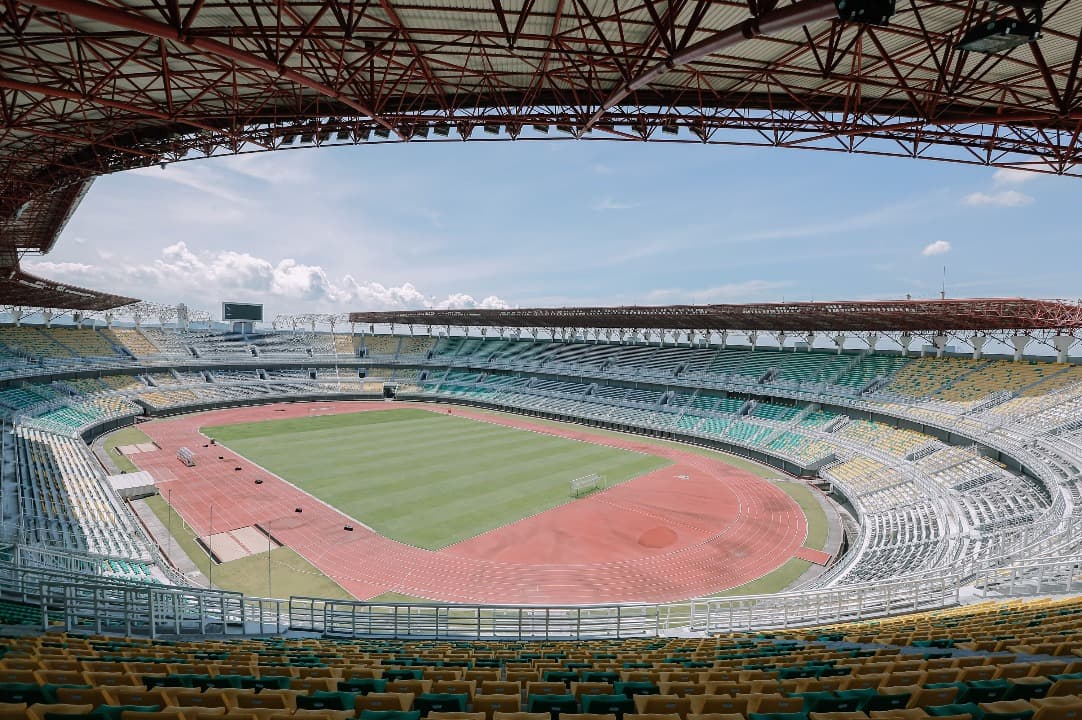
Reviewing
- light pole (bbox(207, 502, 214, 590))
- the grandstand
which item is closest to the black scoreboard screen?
the grandstand

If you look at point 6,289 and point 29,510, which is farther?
point 6,289

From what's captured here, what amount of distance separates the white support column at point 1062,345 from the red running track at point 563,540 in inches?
783

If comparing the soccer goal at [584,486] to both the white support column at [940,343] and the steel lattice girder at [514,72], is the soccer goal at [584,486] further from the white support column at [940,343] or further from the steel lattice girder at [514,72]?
the white support column at [940,343]

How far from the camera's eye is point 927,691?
4.62 metres

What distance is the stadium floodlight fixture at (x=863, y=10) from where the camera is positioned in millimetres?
7195

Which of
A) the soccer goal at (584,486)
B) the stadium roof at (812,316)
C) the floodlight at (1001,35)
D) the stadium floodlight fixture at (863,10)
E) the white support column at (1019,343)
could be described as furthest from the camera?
the white support column at (1019,343)

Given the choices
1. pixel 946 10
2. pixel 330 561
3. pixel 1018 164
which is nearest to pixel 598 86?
pixel 946 10

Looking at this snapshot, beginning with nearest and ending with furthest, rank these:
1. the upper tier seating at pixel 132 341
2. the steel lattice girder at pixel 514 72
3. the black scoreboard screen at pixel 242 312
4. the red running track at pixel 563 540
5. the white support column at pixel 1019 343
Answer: the steel lattice girder at pixel 514 72, the red running track at pixel 563 540, the white support column at pixel 1019 343, the upper tier seating at pixel 132 341, the black scoreboard screen at pixel 242 312

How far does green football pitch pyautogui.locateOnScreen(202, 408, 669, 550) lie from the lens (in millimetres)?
28234

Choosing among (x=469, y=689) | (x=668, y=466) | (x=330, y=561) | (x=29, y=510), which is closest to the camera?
(x=469, y=689)

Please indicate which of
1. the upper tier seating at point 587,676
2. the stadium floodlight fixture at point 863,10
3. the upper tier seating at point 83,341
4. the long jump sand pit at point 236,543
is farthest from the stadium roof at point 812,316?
the long jump sand pit at point 236,543

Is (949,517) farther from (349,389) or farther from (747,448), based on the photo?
(349,389)

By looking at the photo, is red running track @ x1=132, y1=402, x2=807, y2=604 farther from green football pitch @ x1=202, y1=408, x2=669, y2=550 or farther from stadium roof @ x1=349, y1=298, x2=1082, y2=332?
stadium roof @ x1=349, y1=298, x2=1082, y2=332

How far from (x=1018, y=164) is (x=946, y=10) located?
829 centimetres
